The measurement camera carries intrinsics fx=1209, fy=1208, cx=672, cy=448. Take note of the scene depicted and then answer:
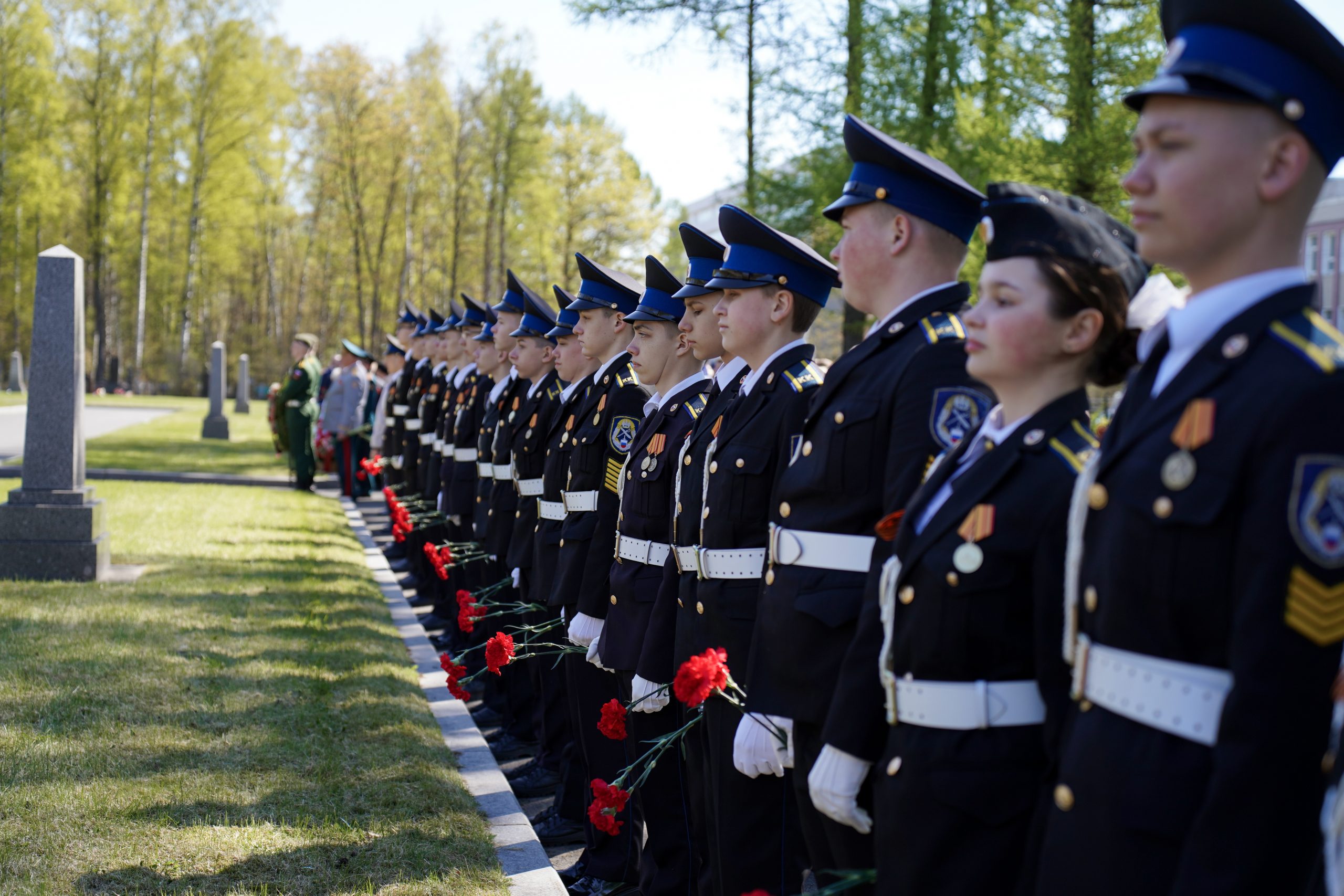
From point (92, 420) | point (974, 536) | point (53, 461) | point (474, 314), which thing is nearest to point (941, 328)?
point (974, 536)

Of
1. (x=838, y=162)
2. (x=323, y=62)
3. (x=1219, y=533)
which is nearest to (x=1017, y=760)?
(x=1219, y=533)

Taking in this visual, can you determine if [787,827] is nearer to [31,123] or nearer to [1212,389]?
[1212,389]

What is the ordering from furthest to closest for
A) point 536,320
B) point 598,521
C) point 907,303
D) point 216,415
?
point 216,415
point 536,320
point 598,521
point 907,303

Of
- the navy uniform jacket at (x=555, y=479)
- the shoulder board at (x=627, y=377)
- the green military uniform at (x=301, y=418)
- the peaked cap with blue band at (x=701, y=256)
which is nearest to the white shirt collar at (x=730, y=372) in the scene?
the peaked cap with blue band at (x=701, y=256)

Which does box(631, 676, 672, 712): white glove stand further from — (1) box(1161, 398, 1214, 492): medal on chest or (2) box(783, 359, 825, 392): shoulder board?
(1) box(1161, 398, 1214, 492): medal on chest

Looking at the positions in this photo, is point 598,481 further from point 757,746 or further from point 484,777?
point 757,746

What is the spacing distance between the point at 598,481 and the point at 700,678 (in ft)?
Result: 7.56

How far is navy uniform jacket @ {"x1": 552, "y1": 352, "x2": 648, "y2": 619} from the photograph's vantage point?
509cm

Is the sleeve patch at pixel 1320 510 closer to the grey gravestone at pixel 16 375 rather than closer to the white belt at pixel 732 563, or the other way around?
the white belt at pixel 732 563

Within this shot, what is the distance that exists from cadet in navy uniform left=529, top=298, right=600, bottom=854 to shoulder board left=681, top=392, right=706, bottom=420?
1156 millimetres

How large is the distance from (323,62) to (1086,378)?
144 feet

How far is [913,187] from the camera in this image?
10.3 ft

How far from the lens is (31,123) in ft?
146

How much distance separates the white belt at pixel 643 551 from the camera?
14.8 feet
